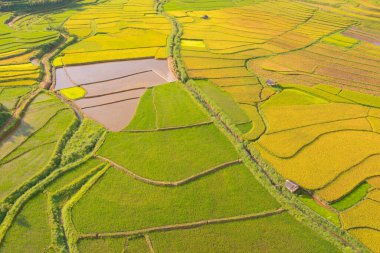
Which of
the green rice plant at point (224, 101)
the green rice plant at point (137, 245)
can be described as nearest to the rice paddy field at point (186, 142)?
the green rice plant at point (137, 245)

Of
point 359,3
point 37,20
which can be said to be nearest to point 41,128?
point 37,20

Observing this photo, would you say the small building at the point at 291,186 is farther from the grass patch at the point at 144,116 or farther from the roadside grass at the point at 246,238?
the grass patch at the point at 144,116

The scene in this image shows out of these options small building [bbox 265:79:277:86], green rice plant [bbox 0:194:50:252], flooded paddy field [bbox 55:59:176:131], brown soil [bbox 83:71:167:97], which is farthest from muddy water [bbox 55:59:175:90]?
green rice plant [bbox 0:194:50:252]

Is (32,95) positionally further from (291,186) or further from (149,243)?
(291,186)

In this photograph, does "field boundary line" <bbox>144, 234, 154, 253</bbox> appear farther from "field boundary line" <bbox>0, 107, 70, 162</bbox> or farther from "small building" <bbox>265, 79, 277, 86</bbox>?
"small building" <bbox>265, 79, 277, 86</bbox>

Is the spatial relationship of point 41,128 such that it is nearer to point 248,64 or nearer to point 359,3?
point 248,64

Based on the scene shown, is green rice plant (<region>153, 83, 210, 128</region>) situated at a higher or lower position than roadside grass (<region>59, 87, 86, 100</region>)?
lower
